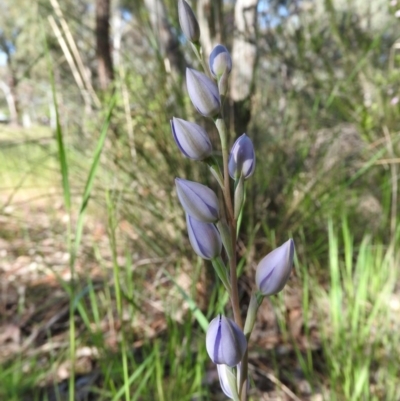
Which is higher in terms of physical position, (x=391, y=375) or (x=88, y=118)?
(x=88, y=118)

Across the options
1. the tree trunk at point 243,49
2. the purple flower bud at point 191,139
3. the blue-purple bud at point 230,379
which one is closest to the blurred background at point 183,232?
the tree trunk at point 243,49

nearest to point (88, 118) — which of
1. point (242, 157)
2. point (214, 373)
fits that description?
point (214, 373)

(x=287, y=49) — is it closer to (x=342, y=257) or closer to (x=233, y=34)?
(x=233, y=34)

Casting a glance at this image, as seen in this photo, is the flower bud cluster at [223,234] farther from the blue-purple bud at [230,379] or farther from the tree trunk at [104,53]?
the tree trunk at [104,53]

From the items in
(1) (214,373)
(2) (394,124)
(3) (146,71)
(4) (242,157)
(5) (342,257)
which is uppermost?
(3) (146,71)

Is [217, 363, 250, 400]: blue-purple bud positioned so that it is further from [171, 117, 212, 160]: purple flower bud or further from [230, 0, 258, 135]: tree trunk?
[230, 0, 258, 135]: tree trunk

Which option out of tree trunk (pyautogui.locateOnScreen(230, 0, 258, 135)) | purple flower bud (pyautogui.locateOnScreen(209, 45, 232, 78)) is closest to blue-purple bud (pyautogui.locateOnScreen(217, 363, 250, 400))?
purple flower bud (pyautogui.locateOnScreen(209, 45, 232, 78))
